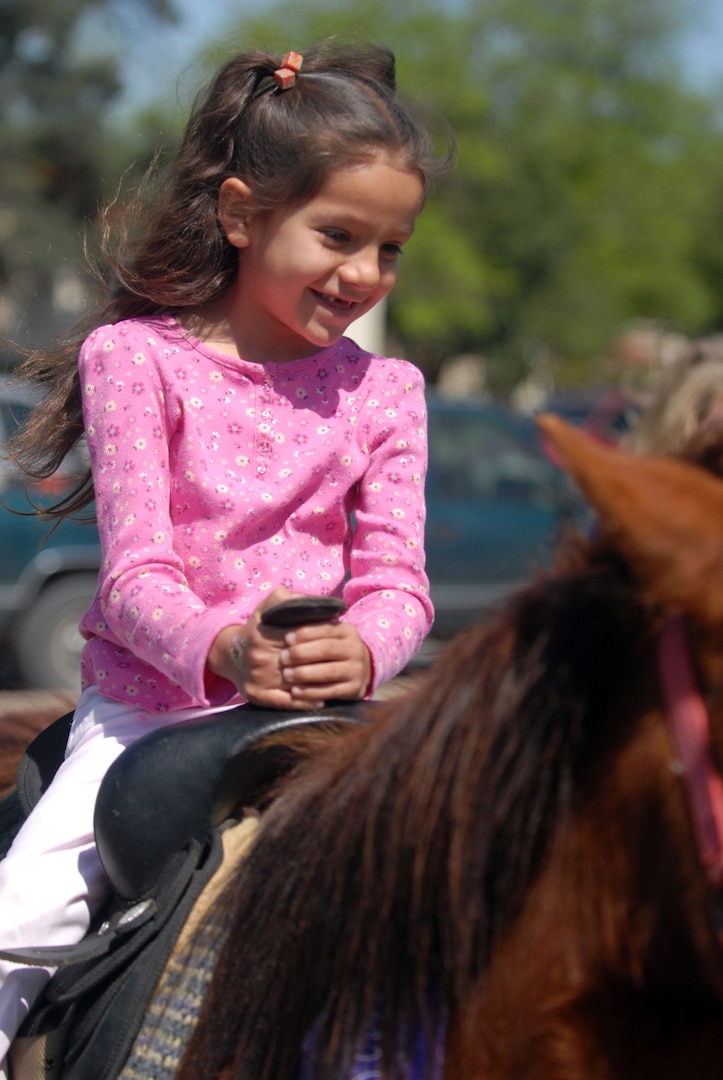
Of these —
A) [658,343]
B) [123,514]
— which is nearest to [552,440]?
[123,514]

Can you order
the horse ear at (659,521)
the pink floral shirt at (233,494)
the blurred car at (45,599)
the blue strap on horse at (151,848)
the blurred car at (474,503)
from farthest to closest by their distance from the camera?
1. the blurred car at (474,503)
2. the blurred car at (45,599)
3. the pink floral shirt at (233,494)
4. the blue strap on horse at (151,848)
5. the horse ear at (659,521)

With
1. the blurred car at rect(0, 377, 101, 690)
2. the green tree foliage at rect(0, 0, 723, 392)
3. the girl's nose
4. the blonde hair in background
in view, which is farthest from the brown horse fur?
the green tree foliage at rect(0, 0, 723, 392)

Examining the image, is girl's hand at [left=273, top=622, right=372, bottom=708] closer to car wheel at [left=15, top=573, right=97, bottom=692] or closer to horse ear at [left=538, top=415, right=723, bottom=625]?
horse ear at [left=538, top=415, right=723, bottom=625]

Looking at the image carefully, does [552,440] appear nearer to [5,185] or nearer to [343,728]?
[343,728]

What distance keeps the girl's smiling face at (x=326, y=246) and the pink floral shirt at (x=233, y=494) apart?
122mm

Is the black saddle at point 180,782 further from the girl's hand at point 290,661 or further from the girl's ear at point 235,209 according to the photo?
the girl's ear at point 235,209

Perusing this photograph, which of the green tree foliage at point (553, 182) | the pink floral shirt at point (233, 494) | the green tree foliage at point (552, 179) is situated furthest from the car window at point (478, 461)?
the green tree foliage at point (552, 179)

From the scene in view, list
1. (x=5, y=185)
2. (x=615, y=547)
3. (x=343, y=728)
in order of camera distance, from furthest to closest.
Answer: (x=5, y=185) → (x=343, y=728) → (x=615, y=547)

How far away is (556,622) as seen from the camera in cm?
109

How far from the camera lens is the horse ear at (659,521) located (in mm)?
932

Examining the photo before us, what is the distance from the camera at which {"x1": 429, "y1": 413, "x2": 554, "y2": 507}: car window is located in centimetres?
852

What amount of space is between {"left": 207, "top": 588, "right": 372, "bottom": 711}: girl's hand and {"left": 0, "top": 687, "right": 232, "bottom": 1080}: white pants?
0.10m

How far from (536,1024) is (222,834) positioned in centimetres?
51

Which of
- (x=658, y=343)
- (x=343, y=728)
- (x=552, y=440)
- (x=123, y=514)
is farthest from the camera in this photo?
(x=658, y=343)
